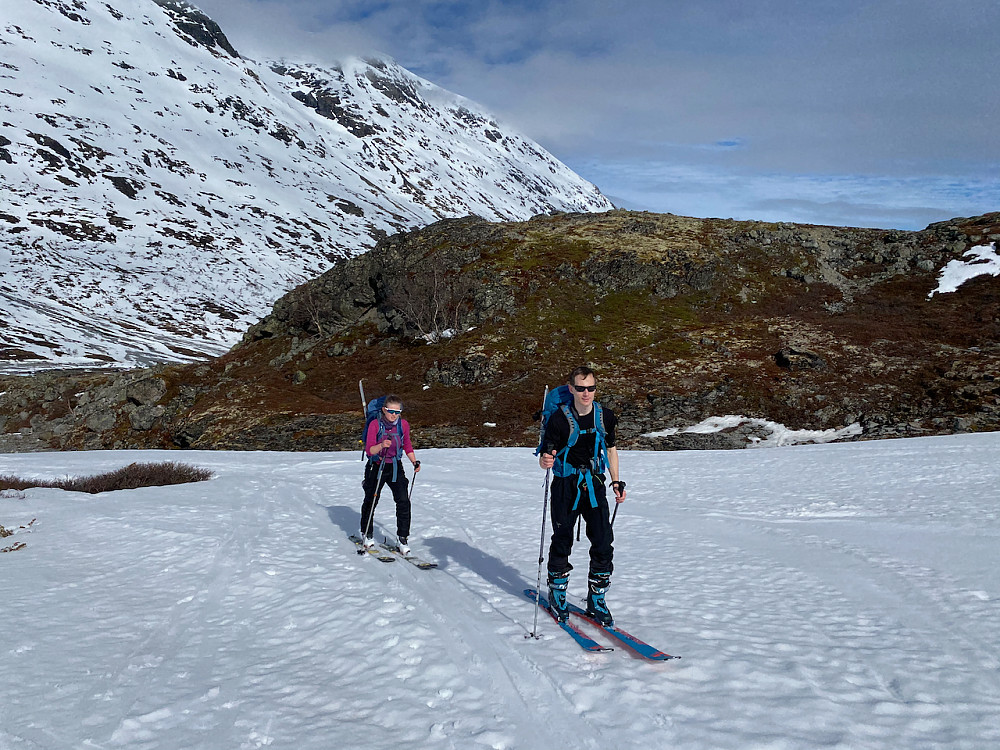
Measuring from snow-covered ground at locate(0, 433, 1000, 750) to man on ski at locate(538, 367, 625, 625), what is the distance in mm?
665

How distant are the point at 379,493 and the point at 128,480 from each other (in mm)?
13496

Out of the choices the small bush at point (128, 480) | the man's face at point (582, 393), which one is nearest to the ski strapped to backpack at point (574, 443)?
the man's face at point (582, 393)

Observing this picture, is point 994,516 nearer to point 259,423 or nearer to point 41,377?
point 259,423

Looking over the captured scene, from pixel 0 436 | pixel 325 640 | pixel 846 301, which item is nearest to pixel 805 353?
pixel 846 301

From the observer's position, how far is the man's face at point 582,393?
280 inches

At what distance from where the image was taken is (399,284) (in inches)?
2159

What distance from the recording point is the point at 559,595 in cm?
745

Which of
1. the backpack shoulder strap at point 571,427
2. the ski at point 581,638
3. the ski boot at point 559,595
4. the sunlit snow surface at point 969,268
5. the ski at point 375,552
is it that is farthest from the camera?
the sunlit snow surface at point 969,268

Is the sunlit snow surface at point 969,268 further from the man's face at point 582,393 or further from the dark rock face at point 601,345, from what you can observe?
the man's face at point 582,393

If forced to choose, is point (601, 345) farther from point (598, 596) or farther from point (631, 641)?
point (631, 641)

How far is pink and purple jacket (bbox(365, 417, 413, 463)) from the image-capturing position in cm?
1092

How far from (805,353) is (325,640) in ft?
141

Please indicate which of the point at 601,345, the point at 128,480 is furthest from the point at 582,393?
the point at 601,345

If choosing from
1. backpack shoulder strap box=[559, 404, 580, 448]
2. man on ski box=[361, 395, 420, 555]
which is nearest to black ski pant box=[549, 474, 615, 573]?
backpack shoulder strap box=[559, 404, 580, 448]
